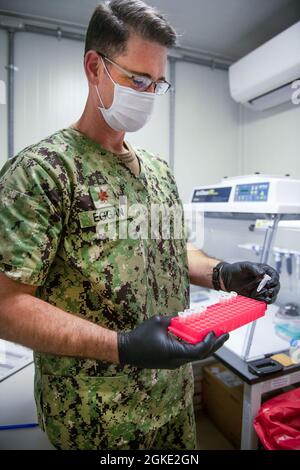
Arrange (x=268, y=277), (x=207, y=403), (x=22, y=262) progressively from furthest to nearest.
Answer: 1. (x=207, y=403)
2. (x=268, y=277)
3. (x=22, y=262)

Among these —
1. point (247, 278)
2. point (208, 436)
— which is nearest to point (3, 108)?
point (247, 278)

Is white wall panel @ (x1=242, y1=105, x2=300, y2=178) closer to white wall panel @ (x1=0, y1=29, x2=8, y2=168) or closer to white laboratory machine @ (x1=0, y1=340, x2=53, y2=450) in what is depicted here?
white wall panel @ (x1=0, y1=29, x2=8, y2=168)

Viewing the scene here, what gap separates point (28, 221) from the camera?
64cm

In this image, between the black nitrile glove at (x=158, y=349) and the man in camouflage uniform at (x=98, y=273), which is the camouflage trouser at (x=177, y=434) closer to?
the man in camouflage uniform at (x=98, y=273)

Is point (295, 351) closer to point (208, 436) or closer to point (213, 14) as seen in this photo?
point (208, 436)

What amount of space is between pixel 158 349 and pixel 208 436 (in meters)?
1.63

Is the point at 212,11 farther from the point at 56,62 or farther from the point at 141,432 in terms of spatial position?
the point at 141,432

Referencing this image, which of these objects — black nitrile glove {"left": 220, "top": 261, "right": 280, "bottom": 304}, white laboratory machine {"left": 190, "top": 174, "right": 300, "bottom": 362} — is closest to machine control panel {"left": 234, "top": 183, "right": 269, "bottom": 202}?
white laboratory machine {"left": 190, "top": 174, "right": 300, "bottom": 362}

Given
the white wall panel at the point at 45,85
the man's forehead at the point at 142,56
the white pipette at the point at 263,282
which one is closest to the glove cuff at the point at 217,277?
the white pipette at the point at 263,282

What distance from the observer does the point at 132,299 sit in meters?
0.79

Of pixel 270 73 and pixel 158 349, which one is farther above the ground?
pixel 270 73

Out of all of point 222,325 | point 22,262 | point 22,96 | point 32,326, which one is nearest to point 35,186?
point 22,262

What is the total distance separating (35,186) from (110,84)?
0.39 m

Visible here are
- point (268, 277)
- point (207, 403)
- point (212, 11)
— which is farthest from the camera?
point (207, 403)
